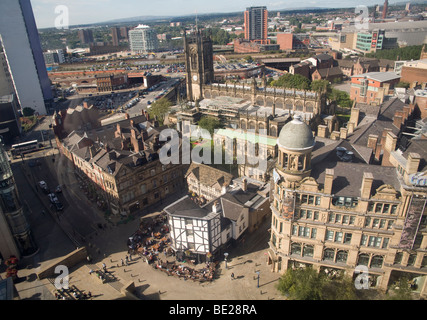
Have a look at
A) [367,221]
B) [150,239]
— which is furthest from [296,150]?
[150,239]

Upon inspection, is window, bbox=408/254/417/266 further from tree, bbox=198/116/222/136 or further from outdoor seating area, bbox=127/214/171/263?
tree, bbox=198/116/222/136

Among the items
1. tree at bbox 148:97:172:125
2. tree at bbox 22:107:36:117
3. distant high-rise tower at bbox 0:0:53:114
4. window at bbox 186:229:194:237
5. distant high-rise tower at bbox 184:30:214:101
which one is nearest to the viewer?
window at bbox 186:229:194:237

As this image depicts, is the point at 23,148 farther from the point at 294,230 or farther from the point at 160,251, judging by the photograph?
the point at 294,230

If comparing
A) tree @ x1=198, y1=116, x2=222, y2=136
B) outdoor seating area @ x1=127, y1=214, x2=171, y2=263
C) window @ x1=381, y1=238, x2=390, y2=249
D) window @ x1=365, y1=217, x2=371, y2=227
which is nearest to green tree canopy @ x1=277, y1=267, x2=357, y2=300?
window @ x1=381, y1=238, x2=390, y2=249

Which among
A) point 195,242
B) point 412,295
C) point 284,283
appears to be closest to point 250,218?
point 195,242

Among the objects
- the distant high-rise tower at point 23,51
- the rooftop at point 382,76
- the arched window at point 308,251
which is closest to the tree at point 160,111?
the distant high-rise tower at point 23,51

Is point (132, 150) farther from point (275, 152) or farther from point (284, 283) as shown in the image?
point (284, 283)

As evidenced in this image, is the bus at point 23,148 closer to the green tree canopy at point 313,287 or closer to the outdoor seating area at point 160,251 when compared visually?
the outdoor seating area at point 160,251
